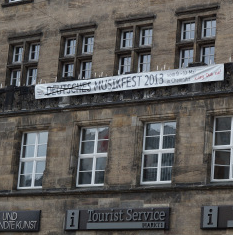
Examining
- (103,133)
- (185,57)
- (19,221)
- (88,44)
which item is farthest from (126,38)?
(19,221)

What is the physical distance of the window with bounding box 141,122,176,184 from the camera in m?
31.2

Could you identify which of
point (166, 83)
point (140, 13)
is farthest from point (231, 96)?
point (140, 13)

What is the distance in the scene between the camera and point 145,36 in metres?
33.6

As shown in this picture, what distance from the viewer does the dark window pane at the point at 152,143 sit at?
3163 cm

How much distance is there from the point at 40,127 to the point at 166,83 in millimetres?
5287

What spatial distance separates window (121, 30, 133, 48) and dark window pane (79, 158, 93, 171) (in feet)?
13.8

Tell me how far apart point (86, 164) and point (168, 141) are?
325 cm

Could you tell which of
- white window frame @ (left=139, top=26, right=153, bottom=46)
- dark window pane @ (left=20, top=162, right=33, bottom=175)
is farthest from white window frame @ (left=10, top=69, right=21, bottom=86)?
white window frame @ (left=139, top=26, right=153, bottom=46)

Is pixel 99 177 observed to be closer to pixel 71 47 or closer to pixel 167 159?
pixel 167 159

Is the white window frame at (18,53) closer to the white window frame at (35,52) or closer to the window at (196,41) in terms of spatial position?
the white window frame at (35,52)

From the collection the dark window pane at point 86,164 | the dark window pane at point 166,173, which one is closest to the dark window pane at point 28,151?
the dark window pane at point 86,164

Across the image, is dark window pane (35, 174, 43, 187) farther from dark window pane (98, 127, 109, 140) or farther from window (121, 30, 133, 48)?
window (121, 30, 133, 48)

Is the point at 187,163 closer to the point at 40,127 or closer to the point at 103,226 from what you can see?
the point at 103,226

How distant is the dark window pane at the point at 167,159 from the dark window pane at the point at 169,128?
717 millimetres
